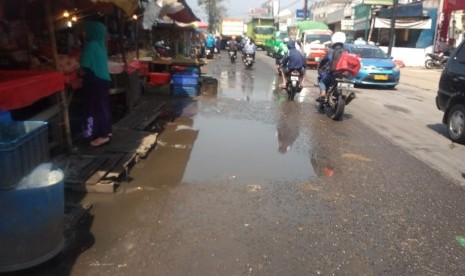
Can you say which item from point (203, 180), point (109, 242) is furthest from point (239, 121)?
point (109, 242)

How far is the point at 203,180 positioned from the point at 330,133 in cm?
396

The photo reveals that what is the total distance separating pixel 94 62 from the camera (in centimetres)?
623

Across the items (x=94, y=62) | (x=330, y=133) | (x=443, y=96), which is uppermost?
(x=94, y=62)

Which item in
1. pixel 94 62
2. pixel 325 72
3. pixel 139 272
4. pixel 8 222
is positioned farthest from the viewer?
pixel 325 72

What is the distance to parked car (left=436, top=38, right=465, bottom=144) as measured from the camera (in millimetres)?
8453

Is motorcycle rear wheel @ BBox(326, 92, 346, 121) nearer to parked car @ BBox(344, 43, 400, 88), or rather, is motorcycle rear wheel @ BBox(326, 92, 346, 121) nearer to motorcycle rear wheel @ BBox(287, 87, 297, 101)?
motorcycle rear wheel @ BBox(287, 87, 297, 101)

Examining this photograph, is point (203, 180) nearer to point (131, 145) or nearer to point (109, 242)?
point (131, 145)

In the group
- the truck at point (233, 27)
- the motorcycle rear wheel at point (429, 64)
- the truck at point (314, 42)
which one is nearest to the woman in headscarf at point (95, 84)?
the truck at point (314, 42)

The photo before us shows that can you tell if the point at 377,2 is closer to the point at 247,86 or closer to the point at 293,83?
the point at 247,86

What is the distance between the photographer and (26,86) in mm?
4664

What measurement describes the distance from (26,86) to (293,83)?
30.8ft

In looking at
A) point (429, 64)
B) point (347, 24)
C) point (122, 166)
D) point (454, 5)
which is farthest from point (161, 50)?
point (347, 24)

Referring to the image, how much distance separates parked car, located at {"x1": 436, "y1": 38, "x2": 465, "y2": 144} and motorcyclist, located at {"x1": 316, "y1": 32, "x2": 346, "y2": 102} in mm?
2290

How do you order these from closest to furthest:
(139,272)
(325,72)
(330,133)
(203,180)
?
(139,272) < (203,180) < (330,133) < (325,72)
